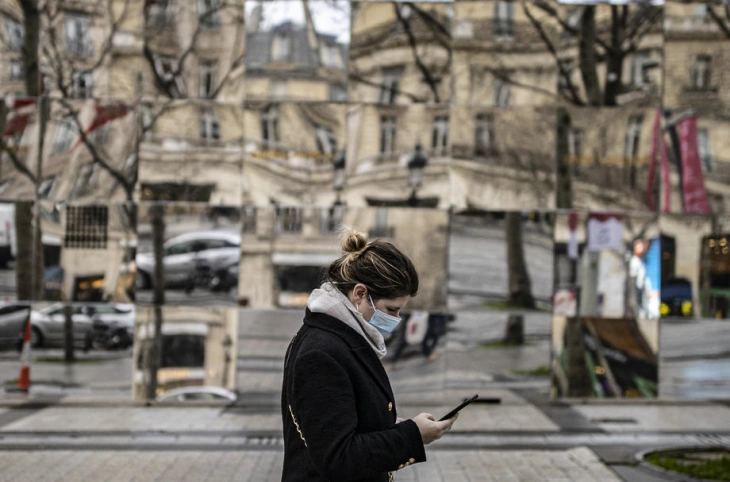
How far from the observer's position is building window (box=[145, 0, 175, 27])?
Result: 1022cm

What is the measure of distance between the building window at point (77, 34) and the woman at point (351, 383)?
25.9 ft

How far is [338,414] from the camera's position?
9.24 feet

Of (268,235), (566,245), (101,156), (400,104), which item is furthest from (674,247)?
(101,156)

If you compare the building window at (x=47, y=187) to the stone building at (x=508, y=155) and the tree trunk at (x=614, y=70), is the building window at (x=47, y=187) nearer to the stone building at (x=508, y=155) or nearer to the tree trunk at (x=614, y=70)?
the stone building at (x=508, y=155)

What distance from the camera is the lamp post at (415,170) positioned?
10273 millimetres

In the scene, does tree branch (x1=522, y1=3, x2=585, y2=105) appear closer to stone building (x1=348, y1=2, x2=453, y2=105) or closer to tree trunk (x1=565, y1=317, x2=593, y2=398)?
stone building (x1=348, y1=2, x2=453, y2=105)

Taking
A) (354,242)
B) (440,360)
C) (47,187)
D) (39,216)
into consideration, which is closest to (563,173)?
(440,360)

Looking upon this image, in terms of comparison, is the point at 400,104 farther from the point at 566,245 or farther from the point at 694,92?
the point at 694,92

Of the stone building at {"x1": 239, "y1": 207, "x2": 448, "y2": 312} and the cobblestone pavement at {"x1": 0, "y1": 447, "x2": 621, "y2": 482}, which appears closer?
the cobblestone pavement at {"x1": 0, "y1": 447, "x2": 621, "y2": 482}

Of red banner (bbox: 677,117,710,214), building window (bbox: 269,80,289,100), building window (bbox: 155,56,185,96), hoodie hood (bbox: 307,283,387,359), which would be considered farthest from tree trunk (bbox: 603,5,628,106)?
hoodie hood (bbox: 307,283,387,359)

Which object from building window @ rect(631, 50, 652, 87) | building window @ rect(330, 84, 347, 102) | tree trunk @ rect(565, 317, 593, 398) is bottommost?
tree trunk @ rect(565, 317, 593, 398)

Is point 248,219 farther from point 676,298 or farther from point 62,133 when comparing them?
point 676,298

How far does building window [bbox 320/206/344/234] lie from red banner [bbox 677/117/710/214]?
11.9ft

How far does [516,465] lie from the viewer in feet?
25.6
